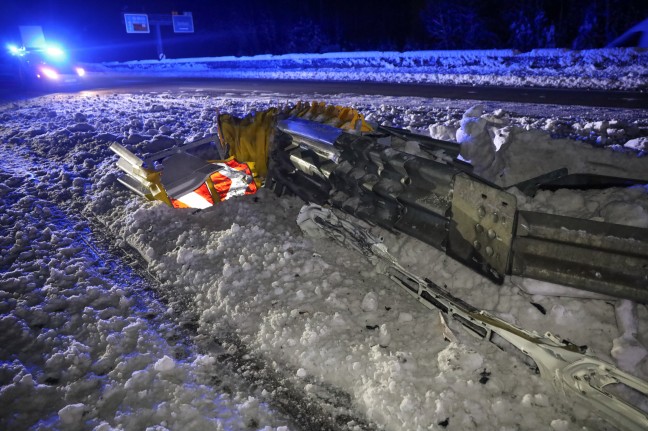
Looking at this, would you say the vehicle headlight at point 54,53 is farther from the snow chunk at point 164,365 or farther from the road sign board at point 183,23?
the snow chunk at point 164,365

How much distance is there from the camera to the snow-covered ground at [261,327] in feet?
7.45

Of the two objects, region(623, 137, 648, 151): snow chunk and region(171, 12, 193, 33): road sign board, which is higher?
region(171, 12, 193, 33): road sign board

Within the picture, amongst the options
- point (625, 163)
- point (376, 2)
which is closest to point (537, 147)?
point (625, 163)

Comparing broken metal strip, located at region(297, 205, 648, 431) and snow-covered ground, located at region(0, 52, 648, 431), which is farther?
snow-covered ground, located at region(0, 52, 648, 431)

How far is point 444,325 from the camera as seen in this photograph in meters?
2.63

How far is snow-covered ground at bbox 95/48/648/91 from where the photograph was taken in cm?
1196

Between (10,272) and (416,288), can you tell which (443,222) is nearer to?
(416,288)

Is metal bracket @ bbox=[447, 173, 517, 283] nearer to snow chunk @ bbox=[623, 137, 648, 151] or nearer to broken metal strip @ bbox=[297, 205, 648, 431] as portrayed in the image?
broken metal strip @ bbox=[297, 205, 648, 431]

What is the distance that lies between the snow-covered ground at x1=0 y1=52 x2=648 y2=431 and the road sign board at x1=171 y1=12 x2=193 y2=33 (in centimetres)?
3493

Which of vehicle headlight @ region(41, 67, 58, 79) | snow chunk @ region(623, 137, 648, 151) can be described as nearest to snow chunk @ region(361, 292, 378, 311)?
snow chunk @ region(623, 137, 648, 151)

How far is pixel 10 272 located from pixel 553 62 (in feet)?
53.0

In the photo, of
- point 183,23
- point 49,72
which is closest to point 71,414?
point 49,72

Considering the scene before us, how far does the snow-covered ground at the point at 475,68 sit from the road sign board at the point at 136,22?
12.6m

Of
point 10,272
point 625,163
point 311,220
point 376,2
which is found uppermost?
point 376,2
